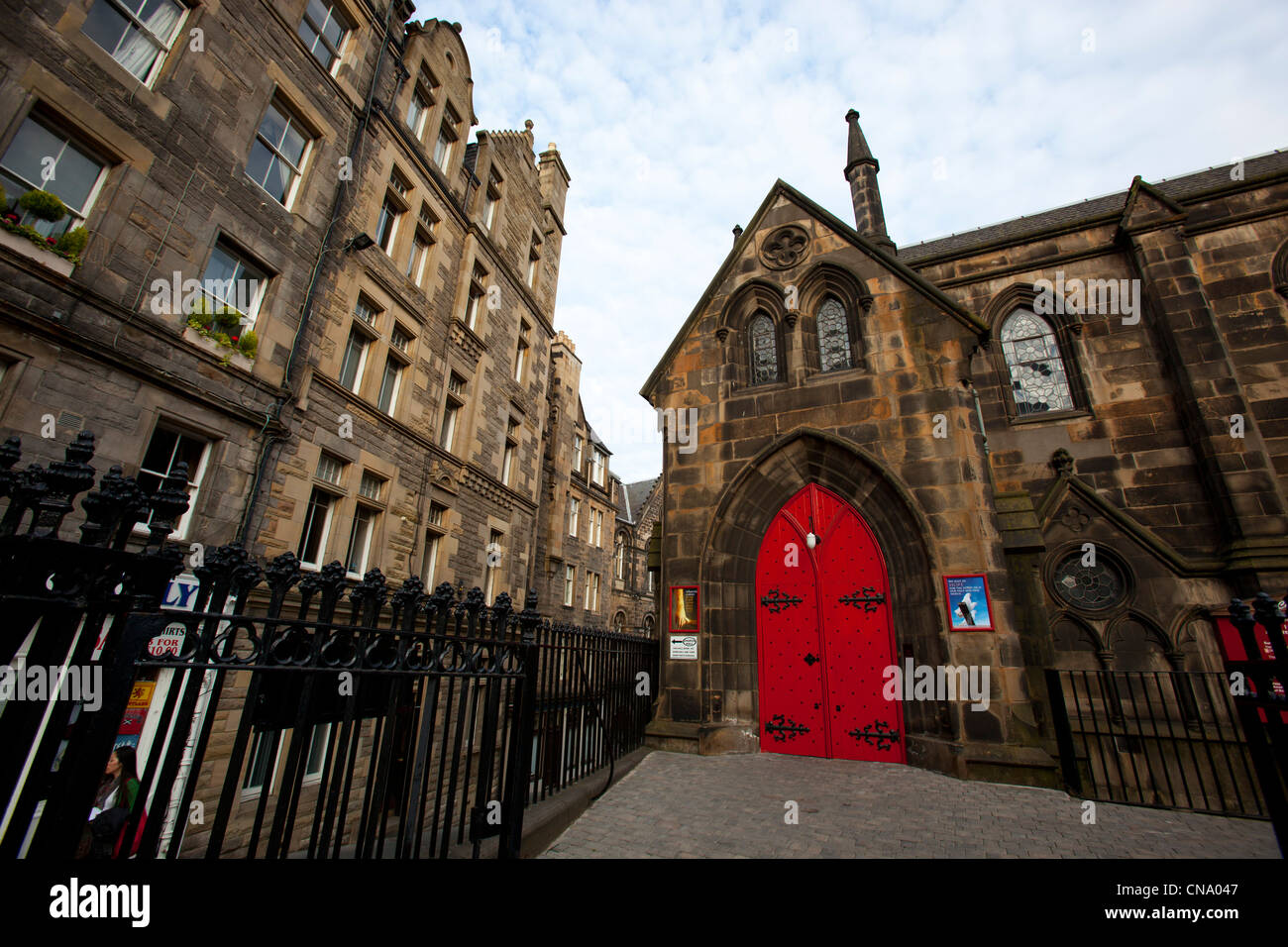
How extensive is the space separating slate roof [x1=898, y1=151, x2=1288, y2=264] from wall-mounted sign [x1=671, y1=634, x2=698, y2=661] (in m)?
11.3

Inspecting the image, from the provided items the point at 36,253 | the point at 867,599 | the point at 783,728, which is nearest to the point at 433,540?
the point at 36,253

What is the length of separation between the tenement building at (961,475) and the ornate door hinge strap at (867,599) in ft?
0.19

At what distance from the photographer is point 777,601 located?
8.86 m

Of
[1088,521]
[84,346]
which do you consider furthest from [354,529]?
[1088,521]

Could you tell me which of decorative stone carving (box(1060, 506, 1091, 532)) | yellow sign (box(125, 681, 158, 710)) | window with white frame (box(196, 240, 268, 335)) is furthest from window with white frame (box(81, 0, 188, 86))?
decorative stone carving (box(1060, 506, 1091, 532))

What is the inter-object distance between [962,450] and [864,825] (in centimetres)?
566

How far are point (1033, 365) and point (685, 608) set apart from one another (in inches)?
404

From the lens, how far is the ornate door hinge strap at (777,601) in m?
8.79

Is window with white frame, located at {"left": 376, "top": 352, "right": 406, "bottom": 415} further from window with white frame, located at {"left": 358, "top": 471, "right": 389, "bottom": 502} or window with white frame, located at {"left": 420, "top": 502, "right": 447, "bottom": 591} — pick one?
window with white frame, located at {"left": 420, "top": 502, "right": 447, "bottom": 591}

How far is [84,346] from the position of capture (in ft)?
23.2

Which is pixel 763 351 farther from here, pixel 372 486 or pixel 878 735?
pixel 372 486

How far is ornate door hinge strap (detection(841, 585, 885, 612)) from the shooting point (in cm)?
835

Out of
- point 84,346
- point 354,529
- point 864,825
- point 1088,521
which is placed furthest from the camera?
point 354,529

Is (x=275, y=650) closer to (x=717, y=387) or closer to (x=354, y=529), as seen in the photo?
(x=717, y=387)
